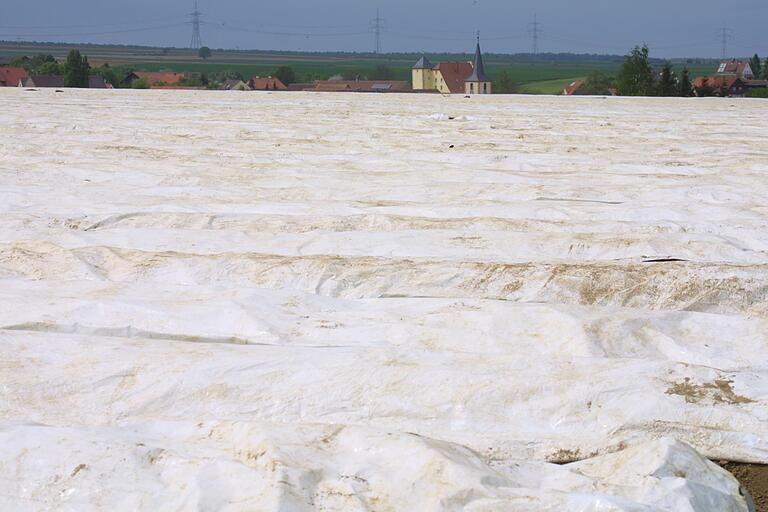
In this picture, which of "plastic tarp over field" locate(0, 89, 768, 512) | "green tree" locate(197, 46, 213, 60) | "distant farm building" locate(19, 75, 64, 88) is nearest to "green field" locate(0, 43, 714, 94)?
"green tree" locate(197, 46, 213, 60)

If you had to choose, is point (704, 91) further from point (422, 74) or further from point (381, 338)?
point (381, 338)

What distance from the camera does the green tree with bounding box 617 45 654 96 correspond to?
35250mm

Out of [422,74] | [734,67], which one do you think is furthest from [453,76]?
[734,67]

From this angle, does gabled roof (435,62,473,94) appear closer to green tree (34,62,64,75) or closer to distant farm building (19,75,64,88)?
green tree (34,62,64,75)

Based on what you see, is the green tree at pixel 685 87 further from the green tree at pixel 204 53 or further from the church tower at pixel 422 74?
the green tree at pixel 204 53

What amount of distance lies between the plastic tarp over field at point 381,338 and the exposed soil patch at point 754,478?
2 centimetres

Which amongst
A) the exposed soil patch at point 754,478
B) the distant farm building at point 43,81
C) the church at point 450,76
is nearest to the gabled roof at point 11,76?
the distant farm building at point 43,81

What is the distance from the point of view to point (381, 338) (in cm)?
265

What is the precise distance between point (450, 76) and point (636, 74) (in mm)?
40942

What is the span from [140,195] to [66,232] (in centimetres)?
99

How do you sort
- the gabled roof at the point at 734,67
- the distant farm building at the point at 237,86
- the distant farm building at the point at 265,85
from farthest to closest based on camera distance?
the gabled roof at the point at 734,67
the distant farm building at the point at 265,85
the distant farm building at the point at 237,86

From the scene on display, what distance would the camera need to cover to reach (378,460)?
1838 millimetres

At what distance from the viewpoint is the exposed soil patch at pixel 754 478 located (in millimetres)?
1921

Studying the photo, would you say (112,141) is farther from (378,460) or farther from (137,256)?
(378,460)
